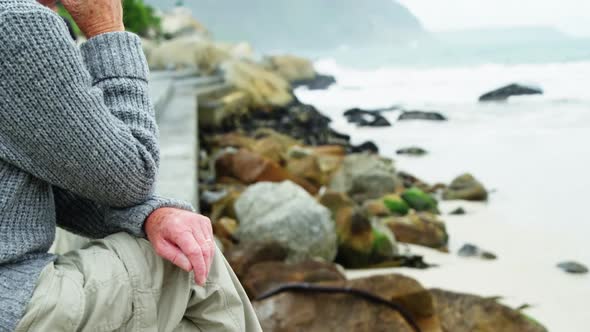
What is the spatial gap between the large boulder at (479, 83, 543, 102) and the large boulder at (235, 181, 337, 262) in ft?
61.3

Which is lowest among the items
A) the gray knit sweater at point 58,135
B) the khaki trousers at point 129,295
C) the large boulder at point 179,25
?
the large boulder at point 179,25

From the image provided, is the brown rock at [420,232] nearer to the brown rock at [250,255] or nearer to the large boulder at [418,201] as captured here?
the large boulder at [418,201]

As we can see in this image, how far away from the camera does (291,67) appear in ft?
94.1

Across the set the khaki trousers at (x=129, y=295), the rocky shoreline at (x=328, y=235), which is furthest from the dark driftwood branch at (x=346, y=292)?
the khaki trousers at (x=129, y=295)

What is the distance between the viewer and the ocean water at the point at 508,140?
25.6 ft

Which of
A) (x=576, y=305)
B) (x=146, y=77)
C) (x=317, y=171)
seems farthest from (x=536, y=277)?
(x=146, y=77)

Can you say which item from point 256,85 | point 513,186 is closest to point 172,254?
point 513,186

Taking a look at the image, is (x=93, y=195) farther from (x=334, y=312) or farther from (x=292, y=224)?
(x=292, y=224)

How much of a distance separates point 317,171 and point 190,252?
627 cm

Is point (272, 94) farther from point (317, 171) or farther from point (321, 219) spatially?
point (321, 219)

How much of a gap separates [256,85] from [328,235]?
12.2m

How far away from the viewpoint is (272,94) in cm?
1655

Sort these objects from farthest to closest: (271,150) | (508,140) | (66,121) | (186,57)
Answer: (186,57)
(508,140)
(271,150)
(66,121)

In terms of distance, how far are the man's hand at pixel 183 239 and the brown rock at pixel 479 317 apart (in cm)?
208
